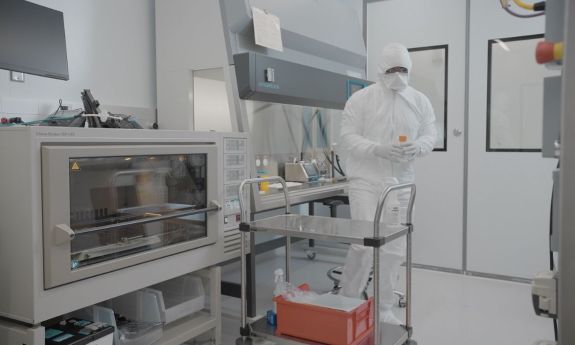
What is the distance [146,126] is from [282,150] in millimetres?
1006

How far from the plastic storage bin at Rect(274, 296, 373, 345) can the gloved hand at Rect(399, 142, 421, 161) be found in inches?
34.8

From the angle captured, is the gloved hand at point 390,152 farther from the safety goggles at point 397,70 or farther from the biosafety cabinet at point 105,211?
the biosafety cabinet at point 105,211

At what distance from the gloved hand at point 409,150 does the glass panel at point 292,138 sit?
32.3 inches

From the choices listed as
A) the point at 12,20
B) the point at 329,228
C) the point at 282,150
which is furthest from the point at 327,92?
the point at 12,20

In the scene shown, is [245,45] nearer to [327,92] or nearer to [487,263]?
[327,92]

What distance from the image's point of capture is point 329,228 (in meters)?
1.99

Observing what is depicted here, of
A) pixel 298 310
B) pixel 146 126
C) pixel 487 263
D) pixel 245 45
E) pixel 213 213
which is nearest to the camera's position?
pixel 298 310

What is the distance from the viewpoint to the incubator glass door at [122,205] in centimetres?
157

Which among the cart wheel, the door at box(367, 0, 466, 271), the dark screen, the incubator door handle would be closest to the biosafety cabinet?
the incubator door handle

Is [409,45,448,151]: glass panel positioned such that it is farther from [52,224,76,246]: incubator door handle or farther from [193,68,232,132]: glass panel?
[52,224,76,246]: incubator door handle

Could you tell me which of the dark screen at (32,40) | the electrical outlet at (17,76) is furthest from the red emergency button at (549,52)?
the electrical outlet at (17,76)

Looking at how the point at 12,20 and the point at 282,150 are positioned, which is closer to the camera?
the point at 12,20

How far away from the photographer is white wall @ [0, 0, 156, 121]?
229 centimetres

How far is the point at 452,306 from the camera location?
3027mm
